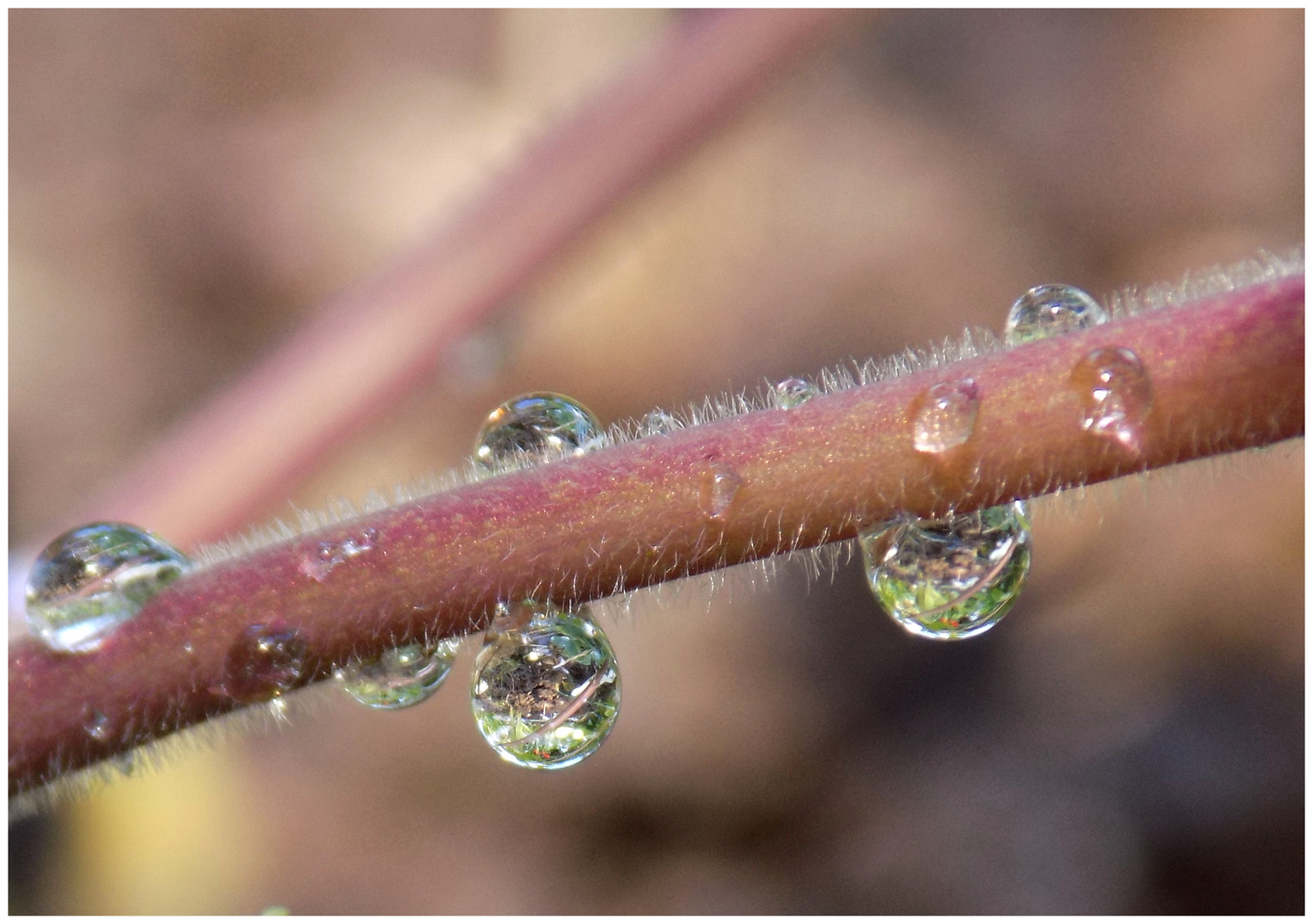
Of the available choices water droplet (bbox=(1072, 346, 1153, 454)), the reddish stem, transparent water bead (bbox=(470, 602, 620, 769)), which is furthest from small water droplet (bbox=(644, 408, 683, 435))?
the reddish stem

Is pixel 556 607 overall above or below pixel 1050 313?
below

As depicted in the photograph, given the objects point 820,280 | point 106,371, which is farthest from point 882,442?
point 106,371

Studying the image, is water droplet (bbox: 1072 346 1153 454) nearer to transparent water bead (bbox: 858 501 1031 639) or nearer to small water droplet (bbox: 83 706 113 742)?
transparent water bead (bbox: 858 501 1031 639)

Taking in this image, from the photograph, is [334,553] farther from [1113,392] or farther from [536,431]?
[1113,392]

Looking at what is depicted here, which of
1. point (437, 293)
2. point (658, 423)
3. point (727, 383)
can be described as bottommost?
point (658, 423)

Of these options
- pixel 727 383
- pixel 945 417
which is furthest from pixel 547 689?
pixel 727 383

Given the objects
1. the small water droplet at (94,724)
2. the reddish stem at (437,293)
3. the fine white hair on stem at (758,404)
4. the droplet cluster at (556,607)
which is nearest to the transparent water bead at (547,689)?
the droplet cluster at (556,607)

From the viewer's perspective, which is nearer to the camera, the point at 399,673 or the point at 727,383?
the point at 399,673
